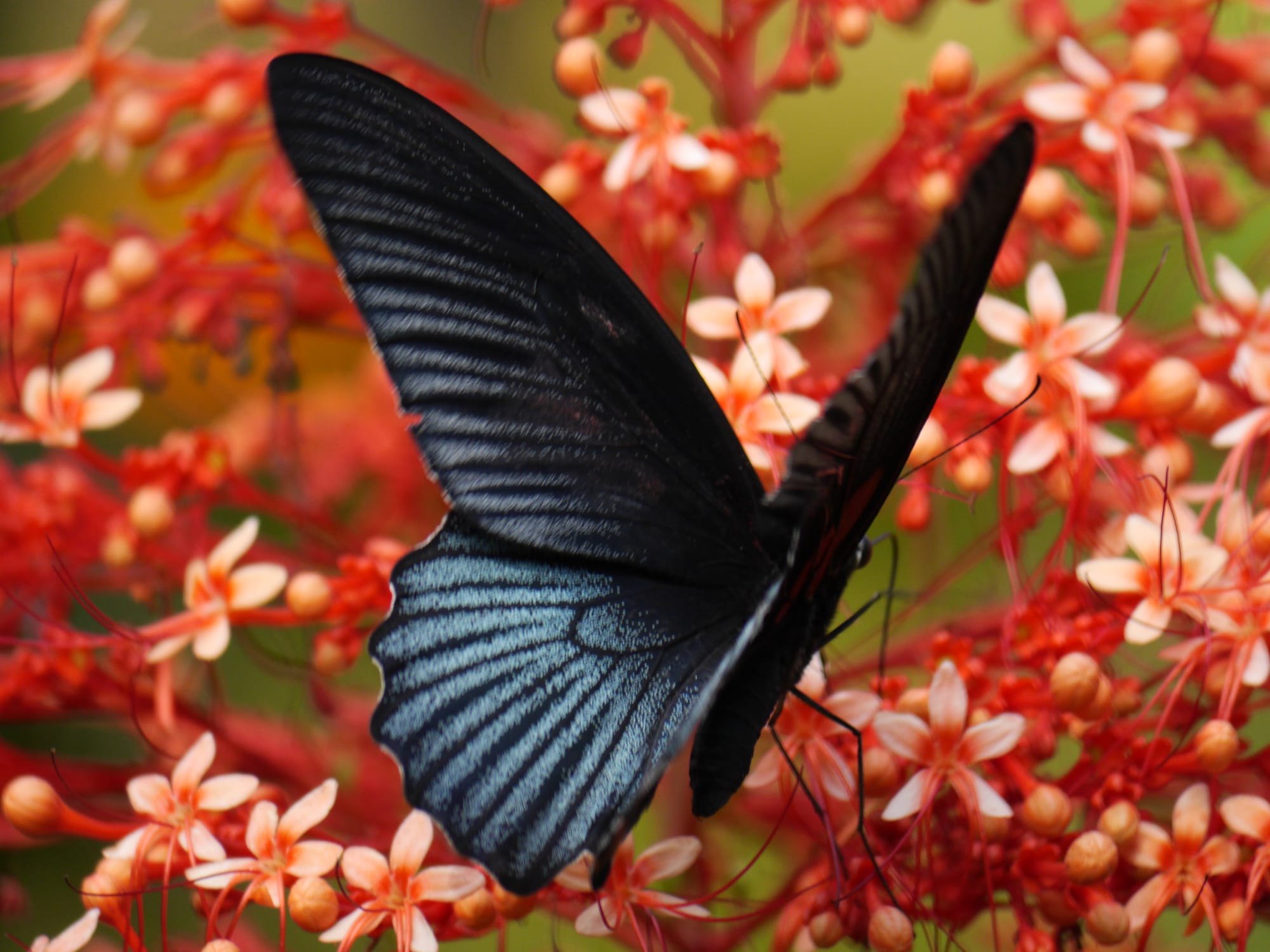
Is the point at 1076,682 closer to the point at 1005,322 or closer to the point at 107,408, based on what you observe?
the point at 1005,322

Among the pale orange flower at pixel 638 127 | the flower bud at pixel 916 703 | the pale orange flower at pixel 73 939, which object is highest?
the pale orange flower at pixel 638 127

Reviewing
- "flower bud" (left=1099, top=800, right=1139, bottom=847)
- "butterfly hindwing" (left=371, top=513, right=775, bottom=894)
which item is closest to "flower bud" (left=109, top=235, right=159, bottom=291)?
"butterfly hindwing" (left=371, top=513, right=775, bottom=894)

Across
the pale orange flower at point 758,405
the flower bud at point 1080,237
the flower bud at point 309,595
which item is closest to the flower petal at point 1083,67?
the flower bud at point 1080,237

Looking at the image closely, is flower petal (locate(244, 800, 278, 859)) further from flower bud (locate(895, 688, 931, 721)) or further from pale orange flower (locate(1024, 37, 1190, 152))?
pale orange flower (locate(1024, 37, 1190, 152))

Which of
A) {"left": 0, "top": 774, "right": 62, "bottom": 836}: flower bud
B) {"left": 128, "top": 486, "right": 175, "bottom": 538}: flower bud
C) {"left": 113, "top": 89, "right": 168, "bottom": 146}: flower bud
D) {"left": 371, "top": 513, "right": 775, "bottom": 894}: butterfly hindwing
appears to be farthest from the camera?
{"left": 113, "top": 89, "right": 168, "bottom": 146}: flower bud

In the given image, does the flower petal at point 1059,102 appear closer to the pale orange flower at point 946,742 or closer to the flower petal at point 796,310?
the flower petal at point 796,310

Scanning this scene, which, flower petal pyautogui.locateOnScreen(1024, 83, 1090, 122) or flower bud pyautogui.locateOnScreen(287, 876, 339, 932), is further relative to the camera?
flower petal pyautogui.locateOnScreen(1024, 83, 1090, 122)
